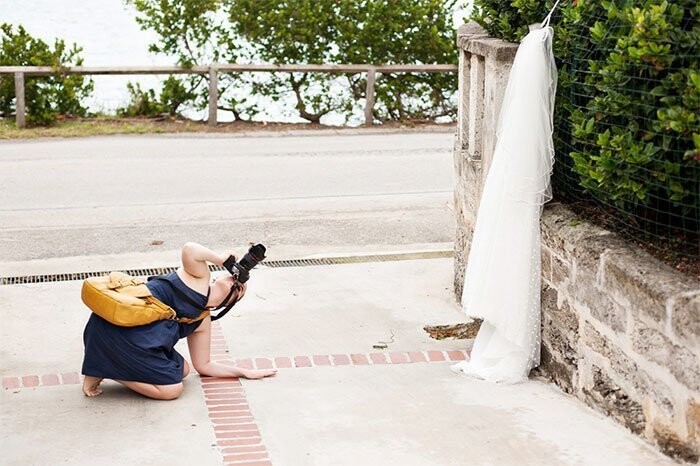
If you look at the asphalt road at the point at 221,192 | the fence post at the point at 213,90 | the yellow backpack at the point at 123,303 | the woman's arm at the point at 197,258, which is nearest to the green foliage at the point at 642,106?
the woman's arm at the point at 197,258

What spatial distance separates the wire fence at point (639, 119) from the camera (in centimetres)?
510

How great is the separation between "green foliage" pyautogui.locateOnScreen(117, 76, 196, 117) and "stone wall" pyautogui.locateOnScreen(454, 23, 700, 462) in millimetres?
9962

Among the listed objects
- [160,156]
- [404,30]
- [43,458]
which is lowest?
[43,458]

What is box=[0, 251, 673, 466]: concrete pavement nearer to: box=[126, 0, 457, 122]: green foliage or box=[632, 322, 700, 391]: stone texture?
box=[632, 322, 700, 391]: stone texture

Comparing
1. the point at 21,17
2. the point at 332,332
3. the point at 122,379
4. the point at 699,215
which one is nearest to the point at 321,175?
the point at 332,332

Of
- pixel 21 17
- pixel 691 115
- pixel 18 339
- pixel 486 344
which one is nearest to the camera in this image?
pixel 691 115

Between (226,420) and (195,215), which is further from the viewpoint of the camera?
(195,215)

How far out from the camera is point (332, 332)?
7344 millimetres

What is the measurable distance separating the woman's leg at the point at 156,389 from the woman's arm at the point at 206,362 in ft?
1.25

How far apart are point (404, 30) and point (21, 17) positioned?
596 inches

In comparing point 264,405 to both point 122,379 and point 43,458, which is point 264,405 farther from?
point 43,458

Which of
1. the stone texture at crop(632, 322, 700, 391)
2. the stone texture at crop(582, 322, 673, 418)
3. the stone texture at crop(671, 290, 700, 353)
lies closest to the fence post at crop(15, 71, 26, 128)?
the stone texture at crop(582, 322, 673, 418)

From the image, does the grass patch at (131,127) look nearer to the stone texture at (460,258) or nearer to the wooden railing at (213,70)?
the wooden railing at (213,70)

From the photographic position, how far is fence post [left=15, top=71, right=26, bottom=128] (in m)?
15.7
